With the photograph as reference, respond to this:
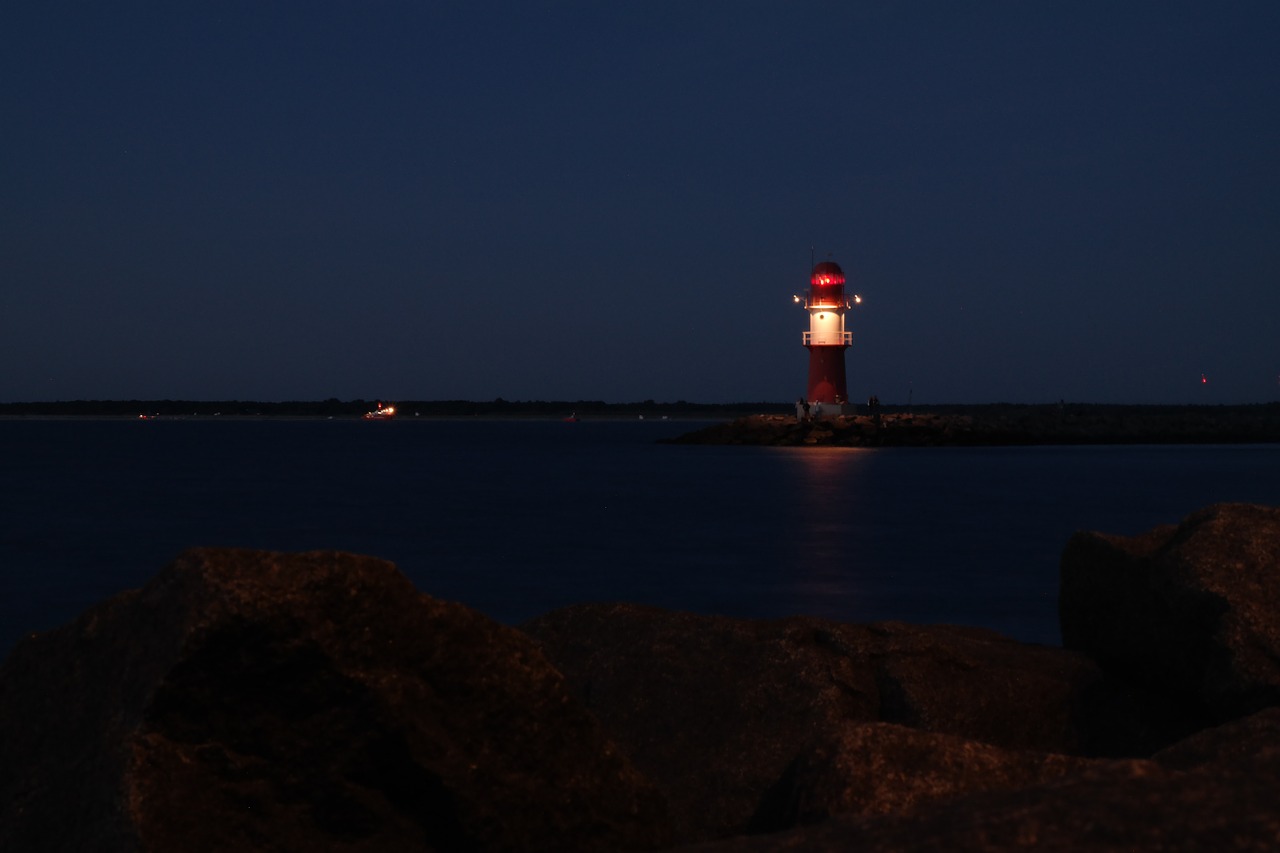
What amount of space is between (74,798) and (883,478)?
44975 millimetres

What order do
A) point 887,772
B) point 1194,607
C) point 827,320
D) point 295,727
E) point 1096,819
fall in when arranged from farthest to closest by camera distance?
point 827,320 → point 1194,607 → point 295,727 → point 887,772 → point 1096,819

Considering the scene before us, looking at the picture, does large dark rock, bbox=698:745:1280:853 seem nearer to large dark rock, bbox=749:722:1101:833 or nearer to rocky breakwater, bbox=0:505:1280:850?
rocky breakwater, bbox=0:505:1280:850

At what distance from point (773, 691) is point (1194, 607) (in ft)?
5.68

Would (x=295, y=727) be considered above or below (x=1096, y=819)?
below

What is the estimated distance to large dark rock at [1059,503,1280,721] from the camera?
189 inches

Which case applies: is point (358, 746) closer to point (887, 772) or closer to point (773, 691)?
point (887, 772)

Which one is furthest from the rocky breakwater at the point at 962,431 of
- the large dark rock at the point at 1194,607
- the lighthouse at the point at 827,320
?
the large dark rock at the point at 1194,607

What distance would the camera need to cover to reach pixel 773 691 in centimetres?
525

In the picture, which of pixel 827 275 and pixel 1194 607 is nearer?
pixel 1194 607

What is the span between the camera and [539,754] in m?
3.71

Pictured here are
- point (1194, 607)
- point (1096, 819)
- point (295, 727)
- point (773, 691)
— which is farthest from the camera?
point (773, 691)

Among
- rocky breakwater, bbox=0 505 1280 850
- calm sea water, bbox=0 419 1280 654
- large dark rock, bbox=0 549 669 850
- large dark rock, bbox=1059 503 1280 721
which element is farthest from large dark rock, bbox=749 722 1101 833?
calm sea water, bbox=0 419 1280 654

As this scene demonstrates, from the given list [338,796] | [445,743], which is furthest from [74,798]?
[445,743]

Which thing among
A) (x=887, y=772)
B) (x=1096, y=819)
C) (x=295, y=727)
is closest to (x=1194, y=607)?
(x=887, y=772)
